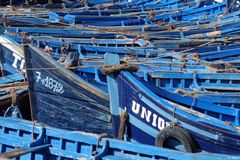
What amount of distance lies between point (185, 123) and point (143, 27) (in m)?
7.28

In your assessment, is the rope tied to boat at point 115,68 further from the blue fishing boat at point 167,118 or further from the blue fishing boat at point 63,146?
the blue fishing boat at point 63,146

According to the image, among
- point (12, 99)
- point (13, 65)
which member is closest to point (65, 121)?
point (12, 99)

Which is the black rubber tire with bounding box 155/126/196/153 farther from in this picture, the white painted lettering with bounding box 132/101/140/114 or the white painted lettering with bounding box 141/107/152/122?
the white painted lettering with bounding box 132/101/140/114

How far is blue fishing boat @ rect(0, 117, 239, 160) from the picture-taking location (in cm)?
639

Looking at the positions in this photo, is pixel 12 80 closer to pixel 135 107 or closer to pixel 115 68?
pixel 115 68

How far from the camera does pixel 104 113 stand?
8102 millimetres

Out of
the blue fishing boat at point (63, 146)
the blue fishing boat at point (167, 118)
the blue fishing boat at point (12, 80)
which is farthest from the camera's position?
the blue fishing boat at point (12, 80)

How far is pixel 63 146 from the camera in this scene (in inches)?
278

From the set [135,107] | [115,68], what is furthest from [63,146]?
[115,68]

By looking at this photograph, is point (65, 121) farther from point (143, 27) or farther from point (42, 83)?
point (143, 27)

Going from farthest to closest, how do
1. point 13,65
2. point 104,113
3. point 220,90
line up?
point 13,65 < point 220,90 < point 104,113

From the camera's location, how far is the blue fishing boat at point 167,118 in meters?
6.87

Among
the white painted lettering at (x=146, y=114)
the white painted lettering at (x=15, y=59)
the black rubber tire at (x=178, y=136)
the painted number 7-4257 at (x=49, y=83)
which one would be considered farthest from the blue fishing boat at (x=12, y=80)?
the black rubber tire at (x=178, y=136)

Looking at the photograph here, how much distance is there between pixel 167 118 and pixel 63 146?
1.51 meters
